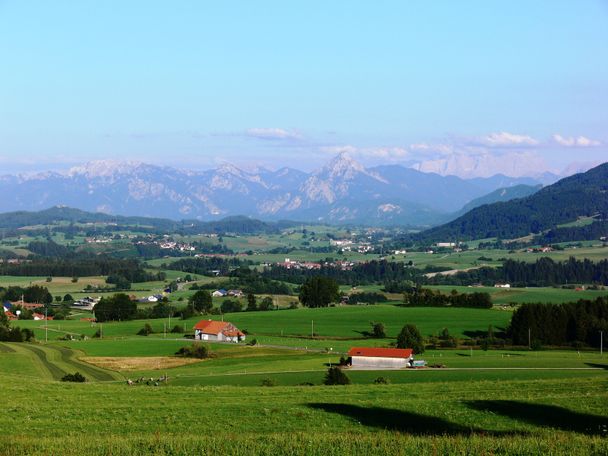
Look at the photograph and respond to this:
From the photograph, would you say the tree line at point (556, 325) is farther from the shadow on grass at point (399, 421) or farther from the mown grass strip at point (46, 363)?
the shadow on grass at point (399, 421)

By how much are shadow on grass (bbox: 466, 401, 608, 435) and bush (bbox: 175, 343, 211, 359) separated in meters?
33.2

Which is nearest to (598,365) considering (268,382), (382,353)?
(382,353)

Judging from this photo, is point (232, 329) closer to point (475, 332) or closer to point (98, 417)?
point (475, 332)

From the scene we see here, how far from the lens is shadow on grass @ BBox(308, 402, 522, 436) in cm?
2086

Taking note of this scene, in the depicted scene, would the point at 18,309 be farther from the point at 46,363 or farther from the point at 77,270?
the point at 77,270

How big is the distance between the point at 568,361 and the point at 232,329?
1169 inches

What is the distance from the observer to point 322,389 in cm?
3191

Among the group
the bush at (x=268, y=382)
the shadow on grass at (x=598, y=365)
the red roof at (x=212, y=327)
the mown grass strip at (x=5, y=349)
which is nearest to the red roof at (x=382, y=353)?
the shadow on grass at (x=598, y=365)

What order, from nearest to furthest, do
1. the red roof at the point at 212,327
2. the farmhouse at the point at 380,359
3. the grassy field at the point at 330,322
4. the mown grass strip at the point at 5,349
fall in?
the farmhouse at the point at 380,359 → the mown grass strip at the point at 5,349 → the red roof at the point at 212,327 → the grassy field at the point at 330,322

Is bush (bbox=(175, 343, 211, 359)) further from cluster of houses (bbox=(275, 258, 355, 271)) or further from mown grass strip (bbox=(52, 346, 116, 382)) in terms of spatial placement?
cluster of houses (bbox=(275, 258, 355, 271))

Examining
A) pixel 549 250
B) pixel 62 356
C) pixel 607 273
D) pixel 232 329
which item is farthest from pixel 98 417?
pixel 549 250

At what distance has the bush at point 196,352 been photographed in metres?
56.6

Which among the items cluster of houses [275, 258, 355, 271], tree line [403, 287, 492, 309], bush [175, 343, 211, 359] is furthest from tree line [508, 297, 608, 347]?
cluster of houses [275, 258, 355, 271]

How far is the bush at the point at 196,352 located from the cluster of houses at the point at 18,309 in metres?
39.2
